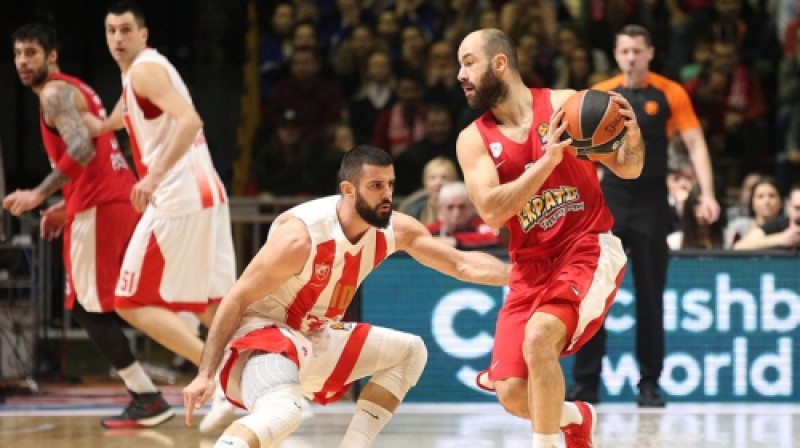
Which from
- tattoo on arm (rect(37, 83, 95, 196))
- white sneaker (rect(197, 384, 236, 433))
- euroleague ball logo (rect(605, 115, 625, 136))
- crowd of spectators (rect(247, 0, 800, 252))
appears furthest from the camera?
crowd of spectators (rect(247, 0, 800, 252))

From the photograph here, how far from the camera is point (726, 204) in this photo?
1044 centimetres

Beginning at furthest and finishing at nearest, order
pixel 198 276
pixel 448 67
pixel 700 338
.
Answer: pixel 448 67, pixel 700 338, pixel 198 276

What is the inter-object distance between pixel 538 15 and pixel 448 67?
1.03m

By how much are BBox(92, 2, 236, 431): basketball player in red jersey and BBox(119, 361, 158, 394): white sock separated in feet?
0.87

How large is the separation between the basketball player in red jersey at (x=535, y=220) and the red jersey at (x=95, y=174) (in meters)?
2.63

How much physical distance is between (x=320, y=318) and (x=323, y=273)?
242 millimetres

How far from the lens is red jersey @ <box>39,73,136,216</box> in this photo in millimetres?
7945

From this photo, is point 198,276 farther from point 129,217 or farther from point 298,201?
point 298,201

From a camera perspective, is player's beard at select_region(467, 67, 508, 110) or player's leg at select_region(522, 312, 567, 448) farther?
player's beard at select_region(467, 67, 508, 110)

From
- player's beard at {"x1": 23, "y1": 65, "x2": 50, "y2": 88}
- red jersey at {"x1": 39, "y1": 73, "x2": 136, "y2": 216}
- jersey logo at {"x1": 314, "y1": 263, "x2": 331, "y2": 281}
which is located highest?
player's beard at {"x1": 23, "y1": 65, "x2": 50, "y2": 88}

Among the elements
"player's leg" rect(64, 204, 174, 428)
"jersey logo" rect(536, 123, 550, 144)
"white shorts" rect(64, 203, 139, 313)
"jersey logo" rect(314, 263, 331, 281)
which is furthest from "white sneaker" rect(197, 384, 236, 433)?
"jersey logo" rect(536, 123, 550, 144)

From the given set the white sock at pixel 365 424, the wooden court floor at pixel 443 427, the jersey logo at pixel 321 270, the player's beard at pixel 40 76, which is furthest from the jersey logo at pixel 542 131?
the player's beard at pixel 40 76

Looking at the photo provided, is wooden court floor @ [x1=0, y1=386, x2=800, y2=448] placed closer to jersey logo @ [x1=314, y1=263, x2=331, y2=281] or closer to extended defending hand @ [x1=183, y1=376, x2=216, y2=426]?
jersey logo @ [x1=314, y1=263, x2=331, y2=281]

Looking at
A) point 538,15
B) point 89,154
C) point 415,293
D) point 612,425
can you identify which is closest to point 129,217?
point 89,154
